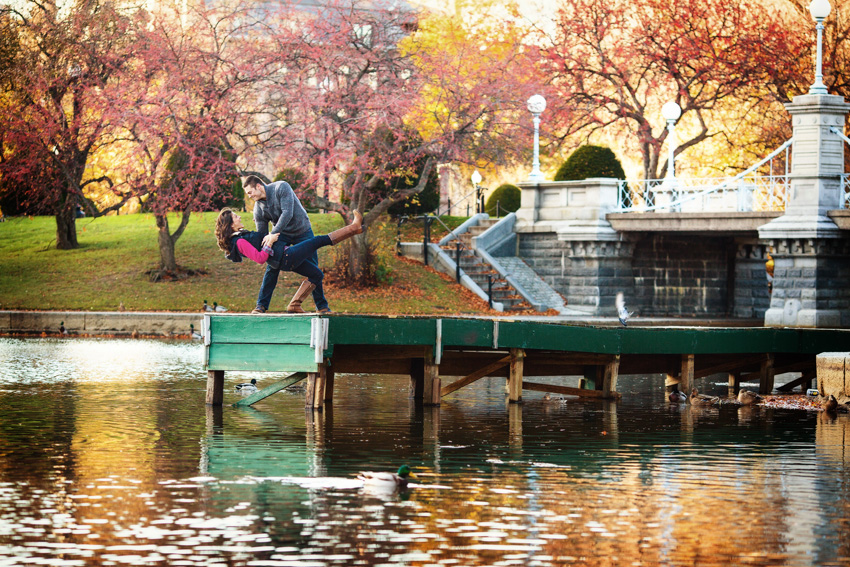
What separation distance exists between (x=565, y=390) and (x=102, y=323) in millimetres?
15946

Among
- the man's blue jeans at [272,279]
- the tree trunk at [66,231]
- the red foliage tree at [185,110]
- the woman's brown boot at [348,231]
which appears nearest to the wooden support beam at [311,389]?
the man's blue jeans at [272,279]

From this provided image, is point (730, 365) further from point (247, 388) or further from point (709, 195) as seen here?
point (709, 195)

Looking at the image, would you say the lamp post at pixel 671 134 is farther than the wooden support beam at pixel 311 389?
Yes

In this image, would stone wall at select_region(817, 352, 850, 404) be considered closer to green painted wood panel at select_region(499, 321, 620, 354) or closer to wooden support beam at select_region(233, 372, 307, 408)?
green painted wood panel at select_region(499, 321, 620, 354)

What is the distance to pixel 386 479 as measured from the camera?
10789 mm

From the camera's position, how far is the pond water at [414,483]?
28.8 ft

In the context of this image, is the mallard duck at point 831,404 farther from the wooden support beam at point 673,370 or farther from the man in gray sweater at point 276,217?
the man in gray sweater at point 276,217

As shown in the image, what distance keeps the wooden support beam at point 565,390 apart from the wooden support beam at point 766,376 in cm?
343

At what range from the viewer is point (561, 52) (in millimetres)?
44188

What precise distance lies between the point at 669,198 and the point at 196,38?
14337mm

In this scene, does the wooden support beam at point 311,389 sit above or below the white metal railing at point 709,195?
below

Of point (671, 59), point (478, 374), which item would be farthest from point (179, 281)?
point (478, 374)

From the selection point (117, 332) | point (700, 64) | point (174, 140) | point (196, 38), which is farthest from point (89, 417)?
point (700, 64)

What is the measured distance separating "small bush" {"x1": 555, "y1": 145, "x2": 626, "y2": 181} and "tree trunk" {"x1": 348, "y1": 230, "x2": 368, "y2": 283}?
25.8 ft
